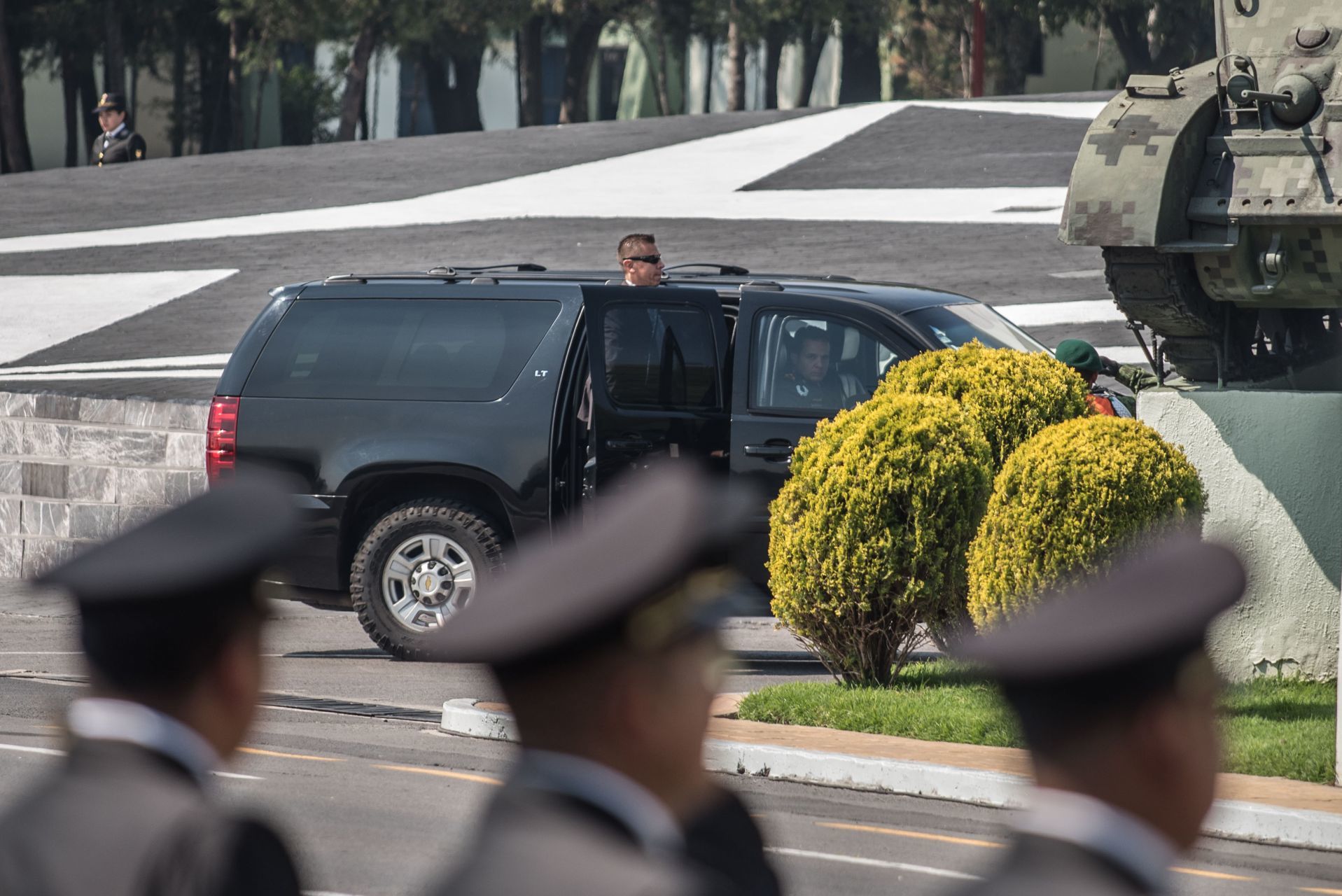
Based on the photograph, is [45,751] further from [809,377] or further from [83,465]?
[83,465]

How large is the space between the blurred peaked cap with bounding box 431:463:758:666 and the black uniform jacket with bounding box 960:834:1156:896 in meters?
0.42

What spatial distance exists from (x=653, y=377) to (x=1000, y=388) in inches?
73.9

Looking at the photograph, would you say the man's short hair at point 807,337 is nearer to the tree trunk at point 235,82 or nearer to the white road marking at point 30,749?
the white road marking at point 30,749

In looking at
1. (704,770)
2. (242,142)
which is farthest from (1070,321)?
(242,142)

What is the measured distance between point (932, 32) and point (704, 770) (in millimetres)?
54448

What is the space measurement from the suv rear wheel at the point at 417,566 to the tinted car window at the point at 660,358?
114 cm

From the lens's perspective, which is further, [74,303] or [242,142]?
[242,142]

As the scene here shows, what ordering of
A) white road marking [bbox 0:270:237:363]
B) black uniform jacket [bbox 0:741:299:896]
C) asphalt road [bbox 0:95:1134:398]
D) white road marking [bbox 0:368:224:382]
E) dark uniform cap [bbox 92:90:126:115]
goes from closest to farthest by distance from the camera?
1. black uniform jacket [bbox 0:741:299:896]
2. white road marking [bbox 0:368:224:382]
3. asphalt road [bbox 0:95:1134:398]
4. white road marking [bbox 0:270:237:363]
5. dark uniform cap [bbox 92:90:126:115]

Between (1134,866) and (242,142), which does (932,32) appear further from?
(1134,866)

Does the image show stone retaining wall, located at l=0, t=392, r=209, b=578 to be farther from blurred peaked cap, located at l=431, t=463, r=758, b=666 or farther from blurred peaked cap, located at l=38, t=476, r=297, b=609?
blurred peaked cap, located at l=431, t=463, r=758, b=666

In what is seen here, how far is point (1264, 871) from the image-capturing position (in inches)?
269

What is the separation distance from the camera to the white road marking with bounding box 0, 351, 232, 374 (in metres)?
19.2

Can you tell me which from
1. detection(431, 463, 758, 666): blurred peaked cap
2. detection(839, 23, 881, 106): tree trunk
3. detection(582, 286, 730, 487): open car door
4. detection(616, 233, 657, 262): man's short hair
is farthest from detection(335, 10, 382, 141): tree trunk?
detection(431, 463, 758, 666): blurred peaked cap

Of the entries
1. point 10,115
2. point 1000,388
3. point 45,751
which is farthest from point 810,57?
point 45,751
